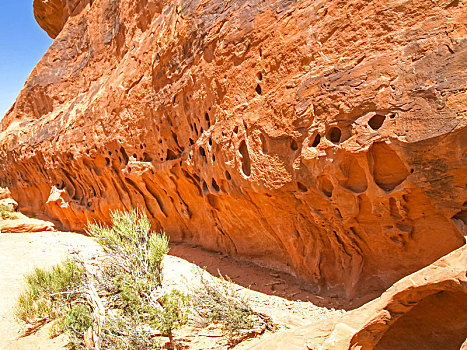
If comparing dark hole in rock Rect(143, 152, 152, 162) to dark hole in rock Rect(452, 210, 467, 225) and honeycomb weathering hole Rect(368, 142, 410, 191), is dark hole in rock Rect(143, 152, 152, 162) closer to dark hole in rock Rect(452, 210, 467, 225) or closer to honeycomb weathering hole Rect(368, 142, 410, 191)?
honeycomb weathering hole Rect(368, 142, 410, 191)

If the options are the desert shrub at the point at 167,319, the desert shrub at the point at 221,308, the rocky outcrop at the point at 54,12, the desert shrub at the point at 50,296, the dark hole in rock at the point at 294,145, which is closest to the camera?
the desert shrub at the point at 167,319

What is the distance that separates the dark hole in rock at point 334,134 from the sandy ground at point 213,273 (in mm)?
2021

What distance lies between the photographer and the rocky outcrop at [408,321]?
2.66 meters

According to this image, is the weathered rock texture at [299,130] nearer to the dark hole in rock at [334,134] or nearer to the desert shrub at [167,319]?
the dark hole in rock at [334,134]

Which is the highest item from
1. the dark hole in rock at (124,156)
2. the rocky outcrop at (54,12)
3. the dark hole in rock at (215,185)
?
the rocky outcrop at (54,12)

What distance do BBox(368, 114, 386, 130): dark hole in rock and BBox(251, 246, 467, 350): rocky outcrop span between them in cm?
155

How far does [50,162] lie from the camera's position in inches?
472

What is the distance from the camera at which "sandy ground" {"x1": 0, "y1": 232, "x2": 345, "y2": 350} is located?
4.16 meters

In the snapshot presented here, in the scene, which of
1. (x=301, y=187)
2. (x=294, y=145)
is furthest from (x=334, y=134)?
(x=301, y=187)

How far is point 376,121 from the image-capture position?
3.70 m

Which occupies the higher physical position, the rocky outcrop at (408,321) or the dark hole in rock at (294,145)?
the dark hole in rock at (294,145)

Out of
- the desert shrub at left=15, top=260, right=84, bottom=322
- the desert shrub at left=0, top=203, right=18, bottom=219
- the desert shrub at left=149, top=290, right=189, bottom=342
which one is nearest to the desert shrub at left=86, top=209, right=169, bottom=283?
the desert shrub at left=15, top=260, right=84, bottom=322

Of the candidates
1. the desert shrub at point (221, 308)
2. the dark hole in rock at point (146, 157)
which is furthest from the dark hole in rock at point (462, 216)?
the dark hole in rock at point (146, 157)

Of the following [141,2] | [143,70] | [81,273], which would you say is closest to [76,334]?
[81,273]
